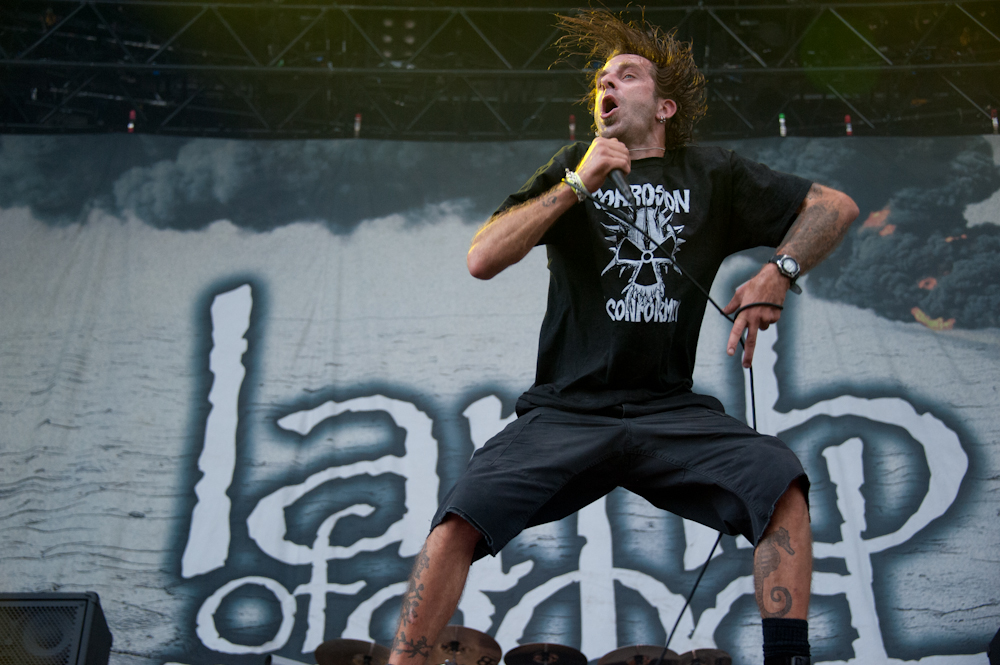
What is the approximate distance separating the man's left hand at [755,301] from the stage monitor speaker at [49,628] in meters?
2.04

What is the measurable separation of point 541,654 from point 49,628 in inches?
89.4

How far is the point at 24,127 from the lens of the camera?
5898mm

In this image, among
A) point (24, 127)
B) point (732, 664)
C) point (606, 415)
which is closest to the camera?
point (606, 415)

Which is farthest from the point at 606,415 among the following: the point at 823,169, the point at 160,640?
the point at 823,169

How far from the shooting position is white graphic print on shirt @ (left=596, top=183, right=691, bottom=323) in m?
1.96

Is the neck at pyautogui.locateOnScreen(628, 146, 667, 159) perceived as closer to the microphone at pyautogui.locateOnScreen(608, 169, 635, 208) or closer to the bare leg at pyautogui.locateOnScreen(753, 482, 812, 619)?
the microphone at pyautogui.locateOnScreen(608, 169, 635, 208)

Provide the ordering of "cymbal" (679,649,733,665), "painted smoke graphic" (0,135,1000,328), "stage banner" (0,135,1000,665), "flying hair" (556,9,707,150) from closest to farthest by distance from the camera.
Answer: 1. "flying hair" (556,9,707,150)
2. "cymbal" (679,649,733,665)
3. "stage banner" (0,135,1000,665)
4. "painted smoke graphic" (0,135,1000,328)

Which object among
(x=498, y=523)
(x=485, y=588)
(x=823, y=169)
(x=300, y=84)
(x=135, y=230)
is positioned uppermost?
(x=300, y=84)

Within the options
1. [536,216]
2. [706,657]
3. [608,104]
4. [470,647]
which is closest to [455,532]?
[536,216]

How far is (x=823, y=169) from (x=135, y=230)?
4269mm

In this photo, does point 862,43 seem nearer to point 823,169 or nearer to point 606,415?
point 823,169

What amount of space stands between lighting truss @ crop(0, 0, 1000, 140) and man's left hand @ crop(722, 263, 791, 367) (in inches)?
156

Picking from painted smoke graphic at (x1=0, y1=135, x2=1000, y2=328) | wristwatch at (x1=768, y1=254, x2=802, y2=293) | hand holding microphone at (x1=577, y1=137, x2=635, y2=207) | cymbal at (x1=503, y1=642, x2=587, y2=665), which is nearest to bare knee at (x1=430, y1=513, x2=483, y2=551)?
hand holding microphone at (x1=577, y1=137, x2=635, y2=207)

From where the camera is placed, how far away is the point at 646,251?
2000mm
